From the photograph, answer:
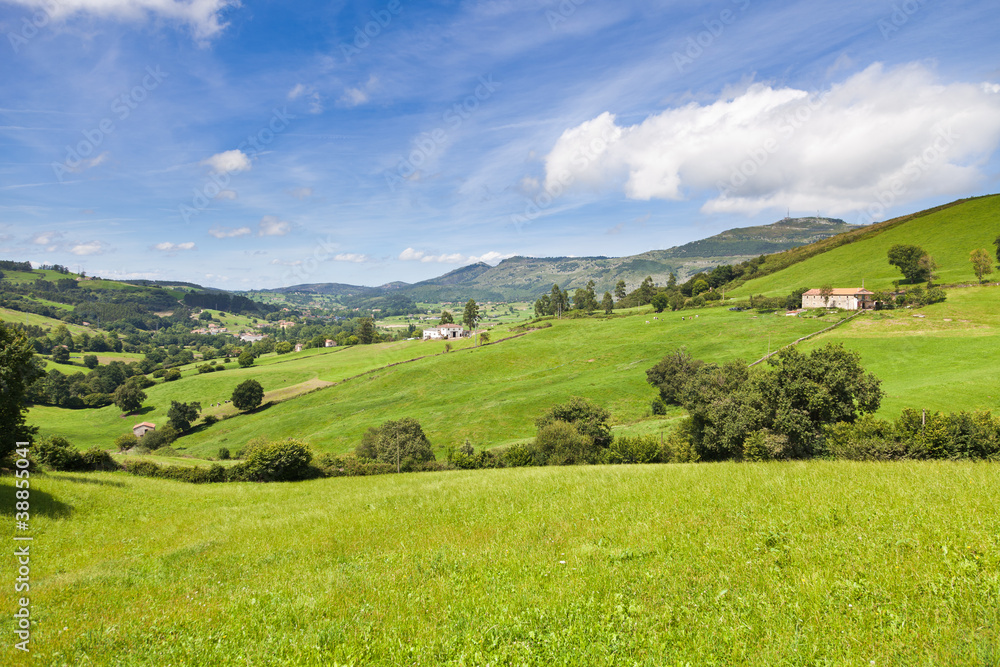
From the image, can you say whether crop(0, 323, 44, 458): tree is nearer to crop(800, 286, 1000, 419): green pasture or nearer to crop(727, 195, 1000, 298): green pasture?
crop(800, 286, 1000, 419): green pasture

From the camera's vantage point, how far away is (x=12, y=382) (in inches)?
853

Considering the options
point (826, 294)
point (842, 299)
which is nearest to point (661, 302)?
point (826, 294)

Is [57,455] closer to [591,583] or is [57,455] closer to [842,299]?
[591,583]

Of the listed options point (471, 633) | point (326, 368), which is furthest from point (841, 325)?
point (326, 368)

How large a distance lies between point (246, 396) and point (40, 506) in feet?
293

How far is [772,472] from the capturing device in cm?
1463

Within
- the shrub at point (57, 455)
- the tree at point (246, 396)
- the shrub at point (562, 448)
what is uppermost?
the shrub at point (57, 455)

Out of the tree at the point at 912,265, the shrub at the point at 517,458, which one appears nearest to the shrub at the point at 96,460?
the shrub at the point at 517,458

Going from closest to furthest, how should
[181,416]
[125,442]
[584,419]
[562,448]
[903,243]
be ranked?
1. [562,448]
2. [584,419]
3. [125,442]
4. [181,416]
5. [903,243]

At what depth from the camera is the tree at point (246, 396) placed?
323 feet

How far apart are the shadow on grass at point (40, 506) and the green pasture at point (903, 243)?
524ft

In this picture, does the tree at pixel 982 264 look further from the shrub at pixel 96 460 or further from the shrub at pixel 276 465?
the shrub at pixel 96 460

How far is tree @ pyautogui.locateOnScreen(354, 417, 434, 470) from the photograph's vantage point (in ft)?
159

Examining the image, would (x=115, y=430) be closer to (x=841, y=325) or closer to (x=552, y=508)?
(x=552, y=508)
